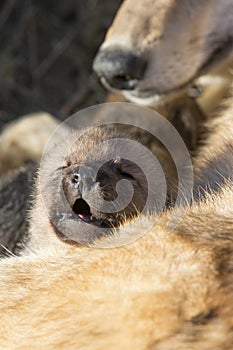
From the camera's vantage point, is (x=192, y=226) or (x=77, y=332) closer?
(x=77, y=332)

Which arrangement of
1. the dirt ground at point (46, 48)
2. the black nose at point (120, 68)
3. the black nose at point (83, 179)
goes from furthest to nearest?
the dirt ground at point (46, 48) → the black nose at point (120, 68) → the black nose at point (83, 179)

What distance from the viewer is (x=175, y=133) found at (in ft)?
5.73

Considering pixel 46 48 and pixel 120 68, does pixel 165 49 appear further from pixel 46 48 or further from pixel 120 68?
pixel 46 48

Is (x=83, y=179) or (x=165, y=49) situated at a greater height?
(x=83, y=179)

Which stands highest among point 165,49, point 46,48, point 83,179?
point 83,179

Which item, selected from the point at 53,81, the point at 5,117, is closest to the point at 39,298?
the point at 5,117

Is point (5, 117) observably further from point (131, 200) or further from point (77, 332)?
point (77, 332)

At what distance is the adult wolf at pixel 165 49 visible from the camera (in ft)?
6.47

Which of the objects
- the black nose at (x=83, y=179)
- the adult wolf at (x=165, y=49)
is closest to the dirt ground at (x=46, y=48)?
the adult wolf at (x=165, y=49)

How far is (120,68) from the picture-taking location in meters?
1.94

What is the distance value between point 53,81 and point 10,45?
0.76 ft

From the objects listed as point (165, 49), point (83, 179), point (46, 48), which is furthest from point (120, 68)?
point (46, 48)

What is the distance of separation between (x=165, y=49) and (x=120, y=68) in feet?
0.48

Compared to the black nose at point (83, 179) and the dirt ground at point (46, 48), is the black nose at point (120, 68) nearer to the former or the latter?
the black nose at point (83, 179)
